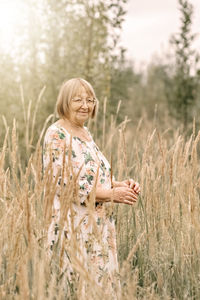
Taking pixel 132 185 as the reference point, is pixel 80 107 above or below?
above

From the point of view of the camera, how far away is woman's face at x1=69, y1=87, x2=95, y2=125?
2.25 m

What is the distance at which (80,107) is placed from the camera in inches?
88.7

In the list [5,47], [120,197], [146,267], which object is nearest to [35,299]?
[120,197]

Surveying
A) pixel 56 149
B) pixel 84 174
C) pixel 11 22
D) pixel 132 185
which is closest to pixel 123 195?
pixel 132 185

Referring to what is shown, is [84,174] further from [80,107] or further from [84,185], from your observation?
[80,107]

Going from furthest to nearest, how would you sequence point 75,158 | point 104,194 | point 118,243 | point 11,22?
point 11,22 → point 118,243 → point 75,158 → point 104,194

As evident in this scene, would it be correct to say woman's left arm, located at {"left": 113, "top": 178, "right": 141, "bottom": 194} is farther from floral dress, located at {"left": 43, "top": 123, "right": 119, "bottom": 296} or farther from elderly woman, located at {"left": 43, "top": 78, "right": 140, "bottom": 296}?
floral dress, located at {"left": 43, "top": 123, "right": 119, "bottom": 296}

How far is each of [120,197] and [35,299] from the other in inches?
26.2

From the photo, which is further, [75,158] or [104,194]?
[75,158]

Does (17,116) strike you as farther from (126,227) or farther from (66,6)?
(126,227)

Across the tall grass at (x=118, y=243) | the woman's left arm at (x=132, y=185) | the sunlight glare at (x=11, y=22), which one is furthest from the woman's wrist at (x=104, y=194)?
the sunlight glare at (x=11, y=22)

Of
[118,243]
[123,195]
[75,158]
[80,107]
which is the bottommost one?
[118,243]

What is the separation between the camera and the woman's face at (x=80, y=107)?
2250 millimetres

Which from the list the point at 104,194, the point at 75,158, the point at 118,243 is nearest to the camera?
the point at 104,194
